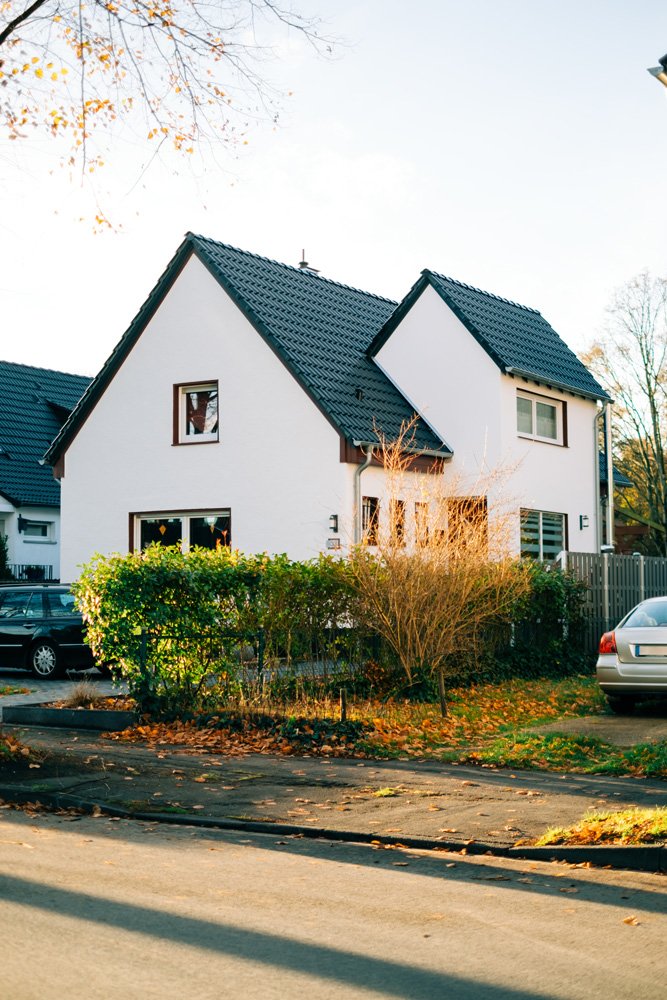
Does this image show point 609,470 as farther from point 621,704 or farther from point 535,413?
point 621,704

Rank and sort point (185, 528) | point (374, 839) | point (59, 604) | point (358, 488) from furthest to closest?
point (185, 528), point (358, 488), point (59, 604), point (374, 839)

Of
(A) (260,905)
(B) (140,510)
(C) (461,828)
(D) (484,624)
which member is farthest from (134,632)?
(B) (140,510)

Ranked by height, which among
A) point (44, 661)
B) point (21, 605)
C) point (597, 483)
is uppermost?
point (597, 483)

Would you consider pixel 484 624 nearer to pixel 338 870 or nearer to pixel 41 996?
pixel 338 870

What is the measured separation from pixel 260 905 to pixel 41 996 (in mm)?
1813

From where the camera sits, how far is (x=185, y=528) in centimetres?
2555

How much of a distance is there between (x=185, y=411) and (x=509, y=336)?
24.4ft

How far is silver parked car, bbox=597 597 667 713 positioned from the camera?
14.5 meters

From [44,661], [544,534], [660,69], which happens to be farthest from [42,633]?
[660,69]

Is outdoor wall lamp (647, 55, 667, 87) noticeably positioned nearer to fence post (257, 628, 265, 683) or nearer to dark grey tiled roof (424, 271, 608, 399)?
fence post (257, 628, 265, 683)

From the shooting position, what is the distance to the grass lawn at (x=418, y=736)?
1143 cm

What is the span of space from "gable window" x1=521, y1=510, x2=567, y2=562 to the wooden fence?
125 inches

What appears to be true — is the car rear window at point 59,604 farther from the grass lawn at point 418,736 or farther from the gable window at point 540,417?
the gable window at point 540,417

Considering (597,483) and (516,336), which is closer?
(516,336)
